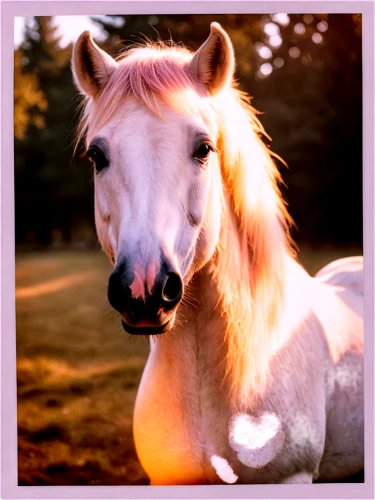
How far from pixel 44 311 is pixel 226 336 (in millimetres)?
821

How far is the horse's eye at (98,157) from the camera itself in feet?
3.84

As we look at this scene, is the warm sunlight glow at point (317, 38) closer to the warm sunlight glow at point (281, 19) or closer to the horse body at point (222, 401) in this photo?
the warm sunlight glow at point (281, 19)

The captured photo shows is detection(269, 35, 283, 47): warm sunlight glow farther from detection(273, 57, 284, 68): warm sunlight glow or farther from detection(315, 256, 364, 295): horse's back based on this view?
detection(315, 256, 364, 295): horse's back

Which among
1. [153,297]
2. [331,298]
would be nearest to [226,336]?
[153,297]

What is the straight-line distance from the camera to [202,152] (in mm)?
1185

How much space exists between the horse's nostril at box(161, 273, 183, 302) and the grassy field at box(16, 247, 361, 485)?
0.69m

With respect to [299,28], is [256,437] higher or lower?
lower

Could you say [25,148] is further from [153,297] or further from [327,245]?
[327,245]

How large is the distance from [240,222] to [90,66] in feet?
1.88

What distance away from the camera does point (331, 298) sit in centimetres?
168

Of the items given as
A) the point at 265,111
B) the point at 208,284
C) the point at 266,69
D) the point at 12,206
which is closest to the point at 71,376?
the point at 12,206

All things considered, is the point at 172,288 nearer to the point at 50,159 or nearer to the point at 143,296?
the point at 143,296

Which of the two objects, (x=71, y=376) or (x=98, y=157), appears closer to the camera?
(x=98, y=157)

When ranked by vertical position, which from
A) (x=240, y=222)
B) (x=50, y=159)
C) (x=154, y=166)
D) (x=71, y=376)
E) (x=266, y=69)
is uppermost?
(x=266, y=69)
